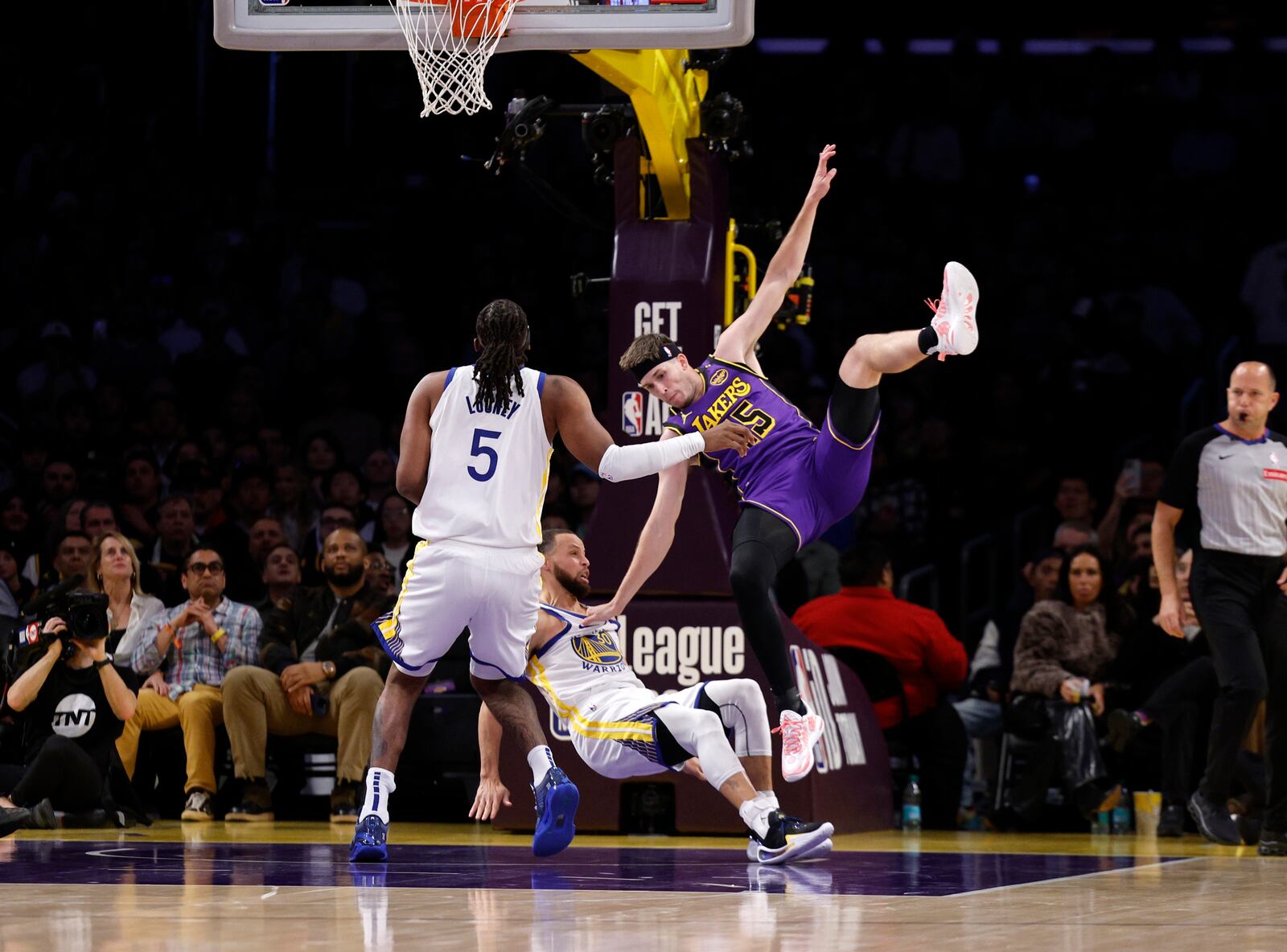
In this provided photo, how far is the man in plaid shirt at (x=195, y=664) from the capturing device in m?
10.5

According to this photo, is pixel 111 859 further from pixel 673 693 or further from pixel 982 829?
pixel 982 829

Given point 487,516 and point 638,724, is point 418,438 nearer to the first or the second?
point 487,516

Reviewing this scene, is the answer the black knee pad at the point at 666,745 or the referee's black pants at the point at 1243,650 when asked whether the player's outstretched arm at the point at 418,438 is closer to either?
the black knee pad at the point at 666,745

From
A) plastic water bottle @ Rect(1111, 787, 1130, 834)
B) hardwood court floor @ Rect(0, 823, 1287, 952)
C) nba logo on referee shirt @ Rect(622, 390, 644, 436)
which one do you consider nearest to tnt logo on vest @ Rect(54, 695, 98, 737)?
hardwood court floor @ Rect(0, 823, 1287, 952)

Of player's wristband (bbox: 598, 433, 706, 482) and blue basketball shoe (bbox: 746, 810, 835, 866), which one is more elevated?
player's wristband (bbox: 598, 433, 706, 482)

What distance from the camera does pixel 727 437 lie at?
7.20 meters

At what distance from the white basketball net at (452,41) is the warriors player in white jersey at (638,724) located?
209cm

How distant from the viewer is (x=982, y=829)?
11008mm

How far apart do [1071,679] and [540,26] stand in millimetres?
5401

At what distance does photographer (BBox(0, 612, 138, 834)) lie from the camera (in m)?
9.65

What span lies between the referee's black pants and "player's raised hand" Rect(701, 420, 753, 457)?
9.71 ft

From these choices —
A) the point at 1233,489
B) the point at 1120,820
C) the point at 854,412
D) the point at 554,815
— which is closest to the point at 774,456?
the point at 854,412

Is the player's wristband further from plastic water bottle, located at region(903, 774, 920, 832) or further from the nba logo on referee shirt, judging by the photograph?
plastic water bottle, located at region(903, 774, 920, 832)

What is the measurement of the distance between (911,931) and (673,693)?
3.00 meters
